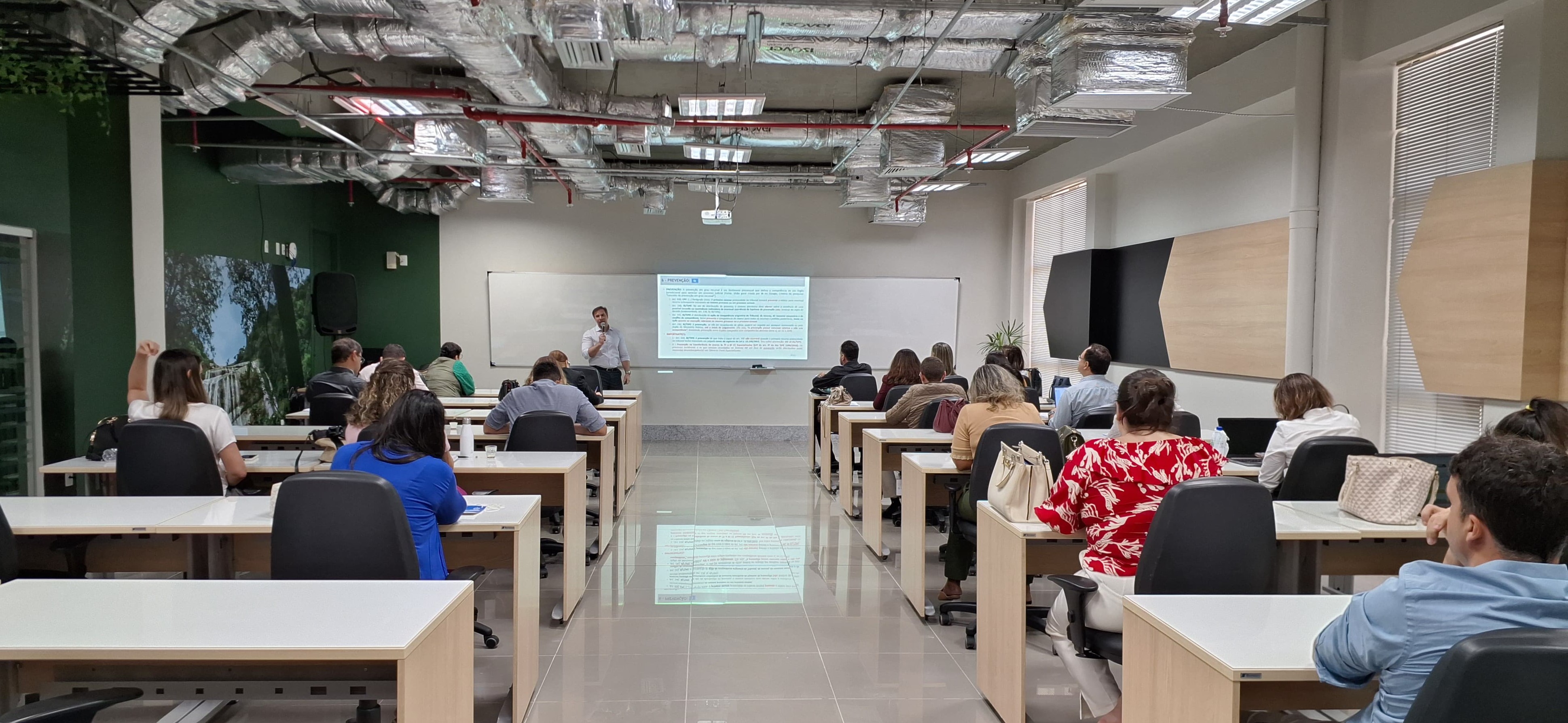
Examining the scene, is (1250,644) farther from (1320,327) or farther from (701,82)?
(701,82)

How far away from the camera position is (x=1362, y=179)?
5.60m

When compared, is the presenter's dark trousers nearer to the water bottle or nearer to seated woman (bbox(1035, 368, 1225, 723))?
the water bottle

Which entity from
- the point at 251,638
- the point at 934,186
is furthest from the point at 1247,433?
the point at 251,638

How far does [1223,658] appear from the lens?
1794mm

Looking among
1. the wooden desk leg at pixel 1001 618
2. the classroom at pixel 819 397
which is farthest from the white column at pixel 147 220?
the wooden desk leg at pixel 1001 618

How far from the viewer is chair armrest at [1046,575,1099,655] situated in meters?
2.61

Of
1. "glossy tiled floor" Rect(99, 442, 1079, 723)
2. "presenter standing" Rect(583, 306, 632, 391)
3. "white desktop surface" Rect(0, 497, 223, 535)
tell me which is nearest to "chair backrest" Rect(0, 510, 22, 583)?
"white desktop surface" Rect(0, 497, 223, 535)

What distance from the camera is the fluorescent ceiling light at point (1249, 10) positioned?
3.75m

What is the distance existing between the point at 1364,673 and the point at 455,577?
2.61m

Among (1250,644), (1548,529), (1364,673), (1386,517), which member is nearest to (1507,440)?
(1548,529)

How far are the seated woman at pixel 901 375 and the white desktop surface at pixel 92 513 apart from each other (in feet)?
14.8

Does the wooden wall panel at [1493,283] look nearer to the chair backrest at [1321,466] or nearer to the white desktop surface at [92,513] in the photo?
the chair backrest at [1321,466]

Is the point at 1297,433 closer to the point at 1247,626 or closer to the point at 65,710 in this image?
the point at 1247,626

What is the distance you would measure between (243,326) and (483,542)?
6.09 metres
